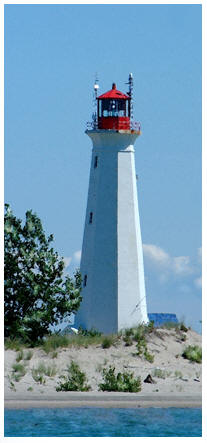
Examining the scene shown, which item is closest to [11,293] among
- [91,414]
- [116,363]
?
[116,363]

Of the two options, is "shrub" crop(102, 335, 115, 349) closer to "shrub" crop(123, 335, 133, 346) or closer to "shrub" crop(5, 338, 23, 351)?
"shrub" crop(123, 335, 133, 346)

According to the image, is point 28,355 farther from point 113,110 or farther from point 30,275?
point 113,110

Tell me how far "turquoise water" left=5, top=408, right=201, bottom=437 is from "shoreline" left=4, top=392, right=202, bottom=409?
1.19 ft

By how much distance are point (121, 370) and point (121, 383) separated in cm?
264

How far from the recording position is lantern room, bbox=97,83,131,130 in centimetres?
3762

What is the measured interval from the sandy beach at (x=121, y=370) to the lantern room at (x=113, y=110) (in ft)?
23.8

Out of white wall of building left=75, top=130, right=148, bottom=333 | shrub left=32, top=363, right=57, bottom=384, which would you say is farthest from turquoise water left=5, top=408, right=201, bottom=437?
white wall of building left=75, top=130, right=148, bottom=333

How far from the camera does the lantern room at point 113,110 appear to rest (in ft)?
123

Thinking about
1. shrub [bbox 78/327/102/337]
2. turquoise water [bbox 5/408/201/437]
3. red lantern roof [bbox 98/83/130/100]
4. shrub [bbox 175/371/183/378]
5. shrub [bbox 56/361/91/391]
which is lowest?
turquoise water [bbox 5/408/201/437]

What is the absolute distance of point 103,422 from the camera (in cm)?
2333

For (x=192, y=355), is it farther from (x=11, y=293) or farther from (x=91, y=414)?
(x=91, y=414)

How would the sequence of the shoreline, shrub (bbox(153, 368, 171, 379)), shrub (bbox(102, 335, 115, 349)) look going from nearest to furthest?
the shoreline → shrub (bbox(153, 368, 171, 379)) → shrub (bbox(102, 335, 115, 349))

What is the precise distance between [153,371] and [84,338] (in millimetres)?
3205

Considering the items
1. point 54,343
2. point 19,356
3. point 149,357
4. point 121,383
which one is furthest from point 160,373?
point 19,356
